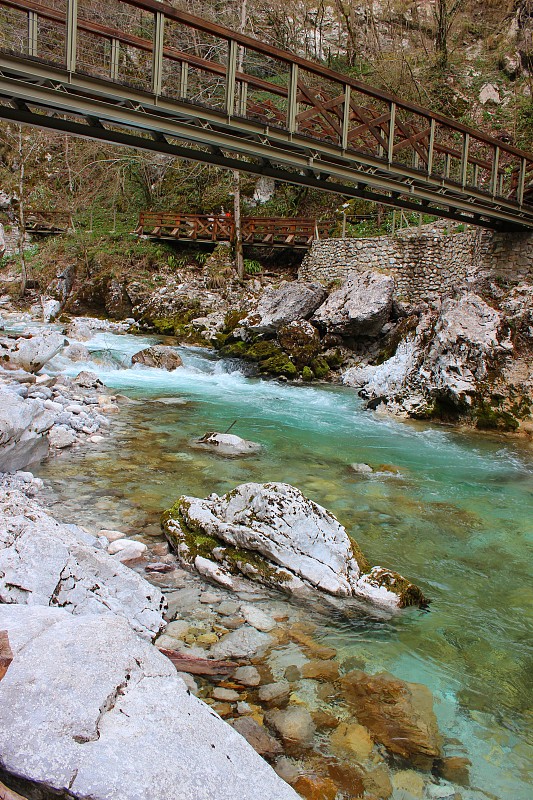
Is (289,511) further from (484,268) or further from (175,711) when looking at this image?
(484,268)

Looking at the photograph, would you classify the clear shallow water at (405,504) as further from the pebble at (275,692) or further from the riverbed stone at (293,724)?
the riverbed stone at (293,724)

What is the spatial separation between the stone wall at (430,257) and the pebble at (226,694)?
14723mm

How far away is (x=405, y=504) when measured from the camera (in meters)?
6.57

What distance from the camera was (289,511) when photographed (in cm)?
466

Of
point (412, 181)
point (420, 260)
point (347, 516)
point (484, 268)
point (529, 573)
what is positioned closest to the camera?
point (529, 573)

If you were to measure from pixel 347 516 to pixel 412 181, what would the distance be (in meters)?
9.32

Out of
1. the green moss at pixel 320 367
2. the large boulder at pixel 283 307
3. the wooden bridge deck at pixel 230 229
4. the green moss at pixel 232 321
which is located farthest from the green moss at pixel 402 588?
the wooden bridge deck at pixel 230 229

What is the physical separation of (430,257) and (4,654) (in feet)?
60.9

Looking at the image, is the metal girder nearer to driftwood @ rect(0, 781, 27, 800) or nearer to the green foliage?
driftwood @ rect(0, 781, 27, 800)

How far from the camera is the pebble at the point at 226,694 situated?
10.3 feet

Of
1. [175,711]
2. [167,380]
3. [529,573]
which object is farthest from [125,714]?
[167,380]

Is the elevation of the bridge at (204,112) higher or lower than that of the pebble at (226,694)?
higher

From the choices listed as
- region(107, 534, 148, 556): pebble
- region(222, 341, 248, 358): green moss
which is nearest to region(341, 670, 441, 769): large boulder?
region(107, 534, 148, 556): pebble

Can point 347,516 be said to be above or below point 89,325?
below
